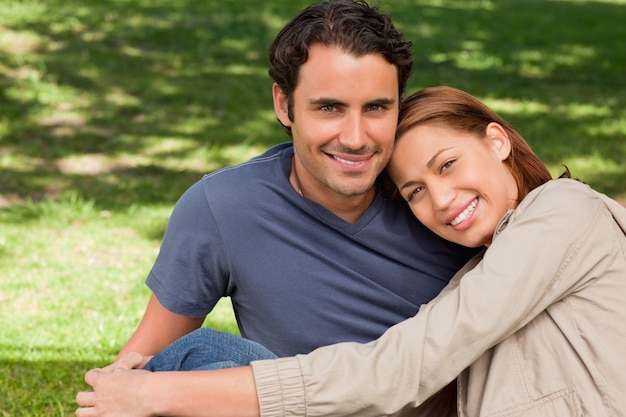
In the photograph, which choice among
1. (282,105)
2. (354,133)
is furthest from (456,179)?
(282,105)

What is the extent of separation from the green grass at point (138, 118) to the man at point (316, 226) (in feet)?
3.98

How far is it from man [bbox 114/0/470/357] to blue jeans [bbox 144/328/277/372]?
0.36 m

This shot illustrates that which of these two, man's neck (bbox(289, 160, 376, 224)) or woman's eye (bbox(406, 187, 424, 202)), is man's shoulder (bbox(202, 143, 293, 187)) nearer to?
man's neck (bbox(289, 160, 376, 224))

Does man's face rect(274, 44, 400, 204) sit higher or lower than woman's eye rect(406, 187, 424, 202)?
higher

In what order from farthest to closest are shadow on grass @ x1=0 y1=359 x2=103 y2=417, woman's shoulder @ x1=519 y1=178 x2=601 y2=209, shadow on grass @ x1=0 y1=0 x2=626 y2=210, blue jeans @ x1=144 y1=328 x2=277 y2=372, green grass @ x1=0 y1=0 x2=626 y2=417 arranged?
shadow on grass @ x1=0 y1=0 x2=626 y2=210 < green grass @ x1=0 y1=0 x2=626 y2=417 < shadow on grass @ x1=0 y1=359 x2=103 y2=417 < blue jeans @ x1=144 y1=328 x2=277 y2=372 < woman's shoulder @ x1=519 y1=178 x2=601 y2=209

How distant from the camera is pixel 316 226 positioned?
319 centimetres

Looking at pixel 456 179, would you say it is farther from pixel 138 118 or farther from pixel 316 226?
pixel 138 118

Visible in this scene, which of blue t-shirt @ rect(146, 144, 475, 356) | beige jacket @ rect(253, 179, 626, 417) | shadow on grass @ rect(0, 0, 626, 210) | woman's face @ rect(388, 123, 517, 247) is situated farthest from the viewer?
shadow on grass @ rect(0, 0, 626, 210)

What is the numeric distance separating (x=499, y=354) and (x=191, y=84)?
7.39 metres

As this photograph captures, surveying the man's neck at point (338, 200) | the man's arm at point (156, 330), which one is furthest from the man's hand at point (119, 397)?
the man's neck at point (338, 200)

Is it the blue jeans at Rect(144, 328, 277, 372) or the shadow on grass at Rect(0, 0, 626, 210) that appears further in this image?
the shadow on grass at Rect(0, 0, 626, 210)

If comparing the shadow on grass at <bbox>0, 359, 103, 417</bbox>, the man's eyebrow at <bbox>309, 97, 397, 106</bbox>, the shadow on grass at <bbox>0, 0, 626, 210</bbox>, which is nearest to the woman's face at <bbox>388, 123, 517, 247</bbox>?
the man's eyebrow at <bbox>309, 97, 397, 106</bbox>

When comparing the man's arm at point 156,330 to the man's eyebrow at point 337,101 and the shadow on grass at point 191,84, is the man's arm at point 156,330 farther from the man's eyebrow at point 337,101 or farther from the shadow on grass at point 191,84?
the shadow on grass at point 191,84

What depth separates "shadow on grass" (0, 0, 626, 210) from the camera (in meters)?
7.65
